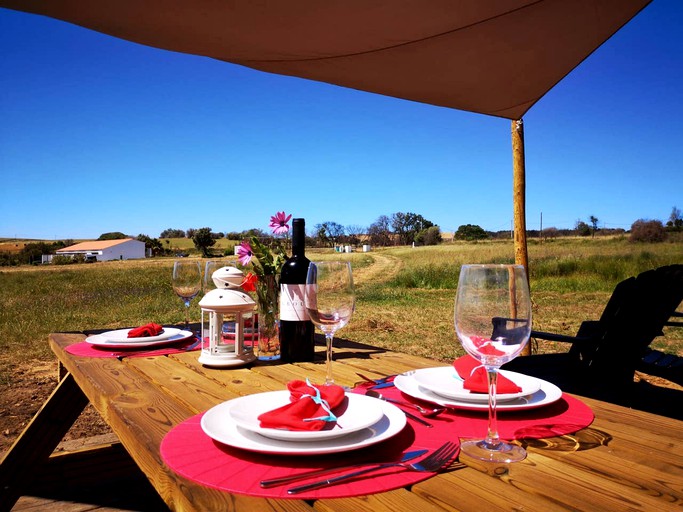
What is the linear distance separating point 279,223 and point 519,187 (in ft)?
9.97

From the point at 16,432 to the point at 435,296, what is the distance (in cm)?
944

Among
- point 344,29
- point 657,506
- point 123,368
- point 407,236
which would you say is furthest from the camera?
point 407,236

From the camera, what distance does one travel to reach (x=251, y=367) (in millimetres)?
1497

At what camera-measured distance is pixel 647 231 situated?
131 feet

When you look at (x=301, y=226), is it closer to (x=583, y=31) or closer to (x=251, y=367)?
(x=251, y=367)

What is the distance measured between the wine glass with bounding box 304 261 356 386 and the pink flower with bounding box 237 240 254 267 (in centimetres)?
53

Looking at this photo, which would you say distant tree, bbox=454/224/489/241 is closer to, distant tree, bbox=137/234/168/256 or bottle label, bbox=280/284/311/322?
distant tree, bbox=137/234/168/256

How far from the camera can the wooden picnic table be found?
23.8 inches

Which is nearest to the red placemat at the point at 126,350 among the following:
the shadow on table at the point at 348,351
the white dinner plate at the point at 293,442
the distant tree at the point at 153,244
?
the shadow on table at the point at 348,351

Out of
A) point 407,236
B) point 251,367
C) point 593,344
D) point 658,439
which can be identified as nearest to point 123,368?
point 251,367

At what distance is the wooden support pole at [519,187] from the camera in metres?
4.07

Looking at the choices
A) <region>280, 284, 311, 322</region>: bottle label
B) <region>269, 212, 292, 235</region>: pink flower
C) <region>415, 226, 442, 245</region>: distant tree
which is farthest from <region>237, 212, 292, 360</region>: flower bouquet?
<region>415, 226, 442, 245</region>: distant tree

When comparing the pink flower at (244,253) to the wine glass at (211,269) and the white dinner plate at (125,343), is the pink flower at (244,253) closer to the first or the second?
the wine glass at (211,269)

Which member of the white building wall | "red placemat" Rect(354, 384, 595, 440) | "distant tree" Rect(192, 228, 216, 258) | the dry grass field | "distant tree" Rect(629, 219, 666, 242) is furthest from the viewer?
the white building wall
